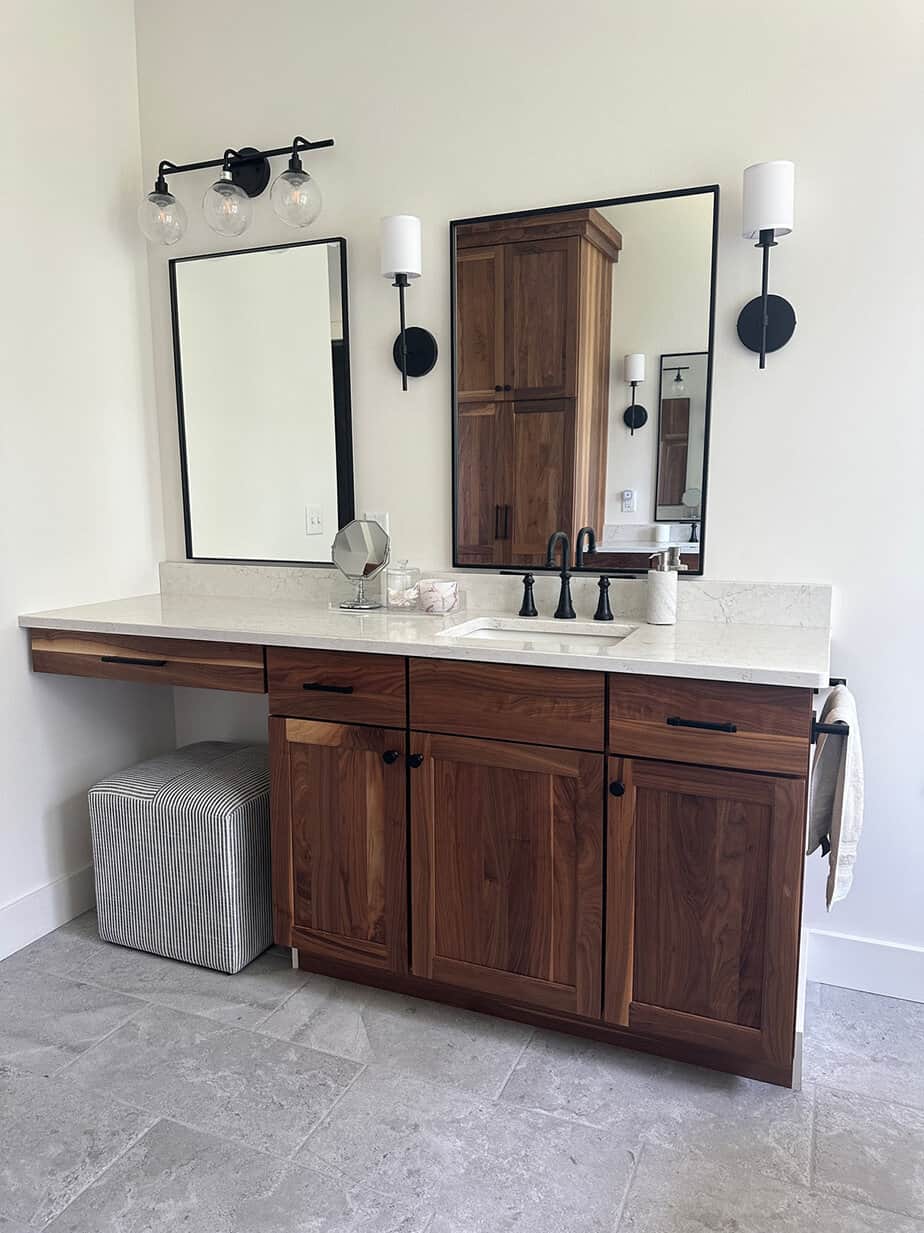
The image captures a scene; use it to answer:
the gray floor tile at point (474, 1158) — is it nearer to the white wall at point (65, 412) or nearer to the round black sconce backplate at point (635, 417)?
the white wall at point (65, 412)

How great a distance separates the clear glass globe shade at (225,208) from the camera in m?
2.48

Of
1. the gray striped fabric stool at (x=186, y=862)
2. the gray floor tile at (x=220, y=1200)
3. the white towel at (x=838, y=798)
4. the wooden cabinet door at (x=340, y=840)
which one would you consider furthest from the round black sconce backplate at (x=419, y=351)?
the gray floor tile at (x=220, y=1200)

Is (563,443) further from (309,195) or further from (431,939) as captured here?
(431,939)

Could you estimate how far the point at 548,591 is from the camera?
2.44m

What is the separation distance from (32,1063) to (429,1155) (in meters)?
0.94

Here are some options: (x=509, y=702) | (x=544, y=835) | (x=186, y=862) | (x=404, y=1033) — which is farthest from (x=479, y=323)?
(x=404, y=1033)

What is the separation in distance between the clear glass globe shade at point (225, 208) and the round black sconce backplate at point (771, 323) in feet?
4.69

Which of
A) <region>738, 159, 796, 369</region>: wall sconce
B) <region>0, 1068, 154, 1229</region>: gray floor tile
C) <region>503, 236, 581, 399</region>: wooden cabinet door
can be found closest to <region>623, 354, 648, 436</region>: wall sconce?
<region>503, 236, 581, 399</region>: wooden cabinet door

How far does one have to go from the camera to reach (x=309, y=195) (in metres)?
2.40

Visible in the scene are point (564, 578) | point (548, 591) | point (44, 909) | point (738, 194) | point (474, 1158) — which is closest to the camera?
point (474, 1158)

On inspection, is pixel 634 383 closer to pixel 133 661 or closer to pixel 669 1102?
pixel 133 661

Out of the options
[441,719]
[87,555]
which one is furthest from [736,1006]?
[87,555]

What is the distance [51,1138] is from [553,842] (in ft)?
3.81

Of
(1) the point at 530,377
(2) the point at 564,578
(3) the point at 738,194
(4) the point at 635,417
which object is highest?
(3) the point at 738,194
